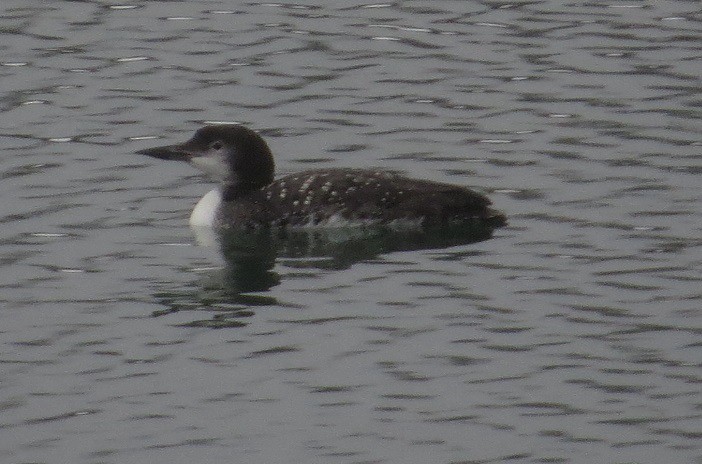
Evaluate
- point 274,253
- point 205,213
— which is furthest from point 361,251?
point 205,213

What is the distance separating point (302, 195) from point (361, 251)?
701mm

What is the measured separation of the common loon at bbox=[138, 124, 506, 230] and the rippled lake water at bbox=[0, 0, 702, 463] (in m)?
0.25

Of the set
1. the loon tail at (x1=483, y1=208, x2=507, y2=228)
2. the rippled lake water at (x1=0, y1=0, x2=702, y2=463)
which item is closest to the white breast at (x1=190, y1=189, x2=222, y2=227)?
the rippled lake water at (x1=0, y1=0, x2=702, y2=463)

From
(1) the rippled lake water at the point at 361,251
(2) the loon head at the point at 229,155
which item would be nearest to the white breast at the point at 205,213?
(1) the rippled lake water at the point at 361,251

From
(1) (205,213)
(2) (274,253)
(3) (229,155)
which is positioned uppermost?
(3) (229,155)

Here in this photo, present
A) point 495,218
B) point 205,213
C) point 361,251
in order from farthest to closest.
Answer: point 205,213 < point 495,218 < point 361,251

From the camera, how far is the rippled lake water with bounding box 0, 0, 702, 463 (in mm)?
8836

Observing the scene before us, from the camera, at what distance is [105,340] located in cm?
1006

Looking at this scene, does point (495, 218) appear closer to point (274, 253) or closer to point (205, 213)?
point (274, 253)

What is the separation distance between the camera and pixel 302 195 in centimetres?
1249

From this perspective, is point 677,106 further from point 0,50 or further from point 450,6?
point 0,50

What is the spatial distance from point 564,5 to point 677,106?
326cm

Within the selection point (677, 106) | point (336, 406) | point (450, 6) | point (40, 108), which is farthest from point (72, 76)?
point (336, 406)

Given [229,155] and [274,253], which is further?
[229,155]
